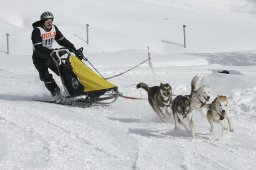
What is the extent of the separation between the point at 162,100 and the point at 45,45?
2253 millimetres

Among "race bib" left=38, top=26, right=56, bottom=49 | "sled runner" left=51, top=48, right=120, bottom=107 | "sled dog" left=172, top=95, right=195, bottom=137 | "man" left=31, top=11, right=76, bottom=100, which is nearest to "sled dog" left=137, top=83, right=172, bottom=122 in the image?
"sled dog" left=172, top=95, right=195, bottom=137

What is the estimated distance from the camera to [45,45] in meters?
8.59

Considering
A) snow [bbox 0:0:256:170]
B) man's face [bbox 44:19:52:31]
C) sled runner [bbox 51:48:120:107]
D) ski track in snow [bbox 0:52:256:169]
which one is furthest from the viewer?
man's face [bbox 44:19:52:31]

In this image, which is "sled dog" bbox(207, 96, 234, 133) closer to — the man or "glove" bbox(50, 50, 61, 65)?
"glove" bbox(50, 50, 61, 65)

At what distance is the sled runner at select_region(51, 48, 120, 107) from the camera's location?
830cm

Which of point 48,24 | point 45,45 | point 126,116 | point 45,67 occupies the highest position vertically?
point 48,24

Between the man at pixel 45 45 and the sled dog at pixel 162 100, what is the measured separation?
5.71 feet

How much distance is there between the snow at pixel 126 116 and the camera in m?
5.62

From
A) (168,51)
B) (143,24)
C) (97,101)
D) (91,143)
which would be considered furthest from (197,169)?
(143,24)

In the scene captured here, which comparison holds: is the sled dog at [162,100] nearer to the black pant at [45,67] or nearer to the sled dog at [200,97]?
the sled dog at [200,97]

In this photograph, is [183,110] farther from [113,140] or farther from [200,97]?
[113,140]

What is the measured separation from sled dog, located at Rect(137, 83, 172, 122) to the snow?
0.18 m

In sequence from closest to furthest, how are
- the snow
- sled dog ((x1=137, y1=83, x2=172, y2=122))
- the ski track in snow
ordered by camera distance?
the ski track in snow → the snow → sled dog ((x1=137, y1=83, x2=172, y2=122))

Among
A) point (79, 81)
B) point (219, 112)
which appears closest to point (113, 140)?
point (219, 112)
